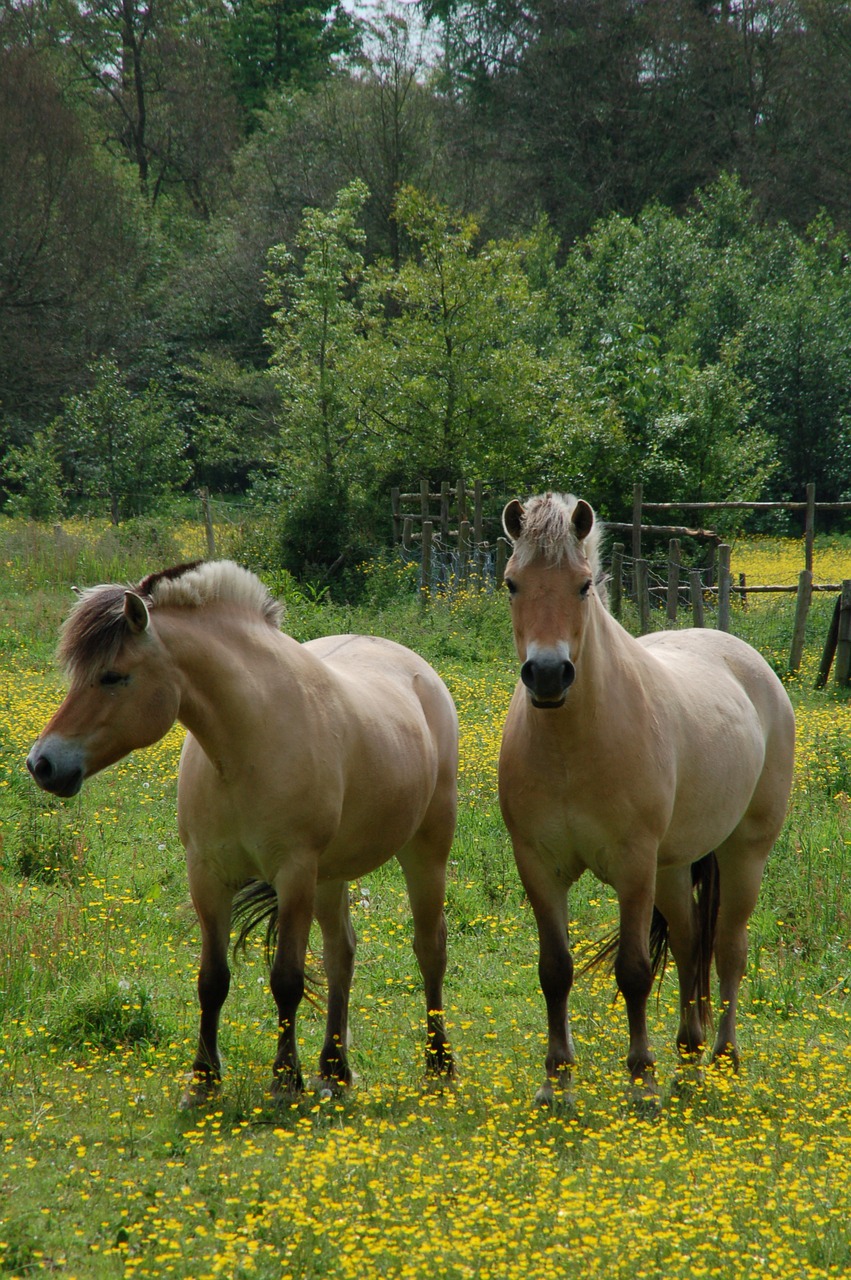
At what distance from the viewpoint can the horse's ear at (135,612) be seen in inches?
148

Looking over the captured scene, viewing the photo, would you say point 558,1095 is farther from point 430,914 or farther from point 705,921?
point 705,921

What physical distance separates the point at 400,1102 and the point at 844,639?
31.6 ft

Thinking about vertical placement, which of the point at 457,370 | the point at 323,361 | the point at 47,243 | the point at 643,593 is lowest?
the point at 643,593

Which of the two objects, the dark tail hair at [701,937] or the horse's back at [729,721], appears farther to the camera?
the dark tail hair at [701,937]

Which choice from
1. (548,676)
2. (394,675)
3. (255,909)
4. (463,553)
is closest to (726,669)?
(394,675)

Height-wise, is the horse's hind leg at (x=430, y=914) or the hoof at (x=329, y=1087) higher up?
the horse's hind leg at (x=430, y=914)

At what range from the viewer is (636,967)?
426 cm

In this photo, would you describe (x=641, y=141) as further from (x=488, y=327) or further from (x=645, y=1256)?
(x=645, y=1256)

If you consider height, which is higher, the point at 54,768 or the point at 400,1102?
the point at 54,768

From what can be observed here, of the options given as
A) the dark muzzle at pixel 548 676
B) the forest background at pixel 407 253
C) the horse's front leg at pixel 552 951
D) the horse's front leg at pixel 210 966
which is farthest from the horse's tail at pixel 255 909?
the forest background at pixel 407 253

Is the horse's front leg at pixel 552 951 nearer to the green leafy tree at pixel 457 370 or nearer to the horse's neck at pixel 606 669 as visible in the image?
the horse's neck at pixel 606 669

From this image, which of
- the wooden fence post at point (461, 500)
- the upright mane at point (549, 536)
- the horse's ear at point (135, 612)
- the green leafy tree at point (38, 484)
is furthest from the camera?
the green leafy tree at point (38, 484)

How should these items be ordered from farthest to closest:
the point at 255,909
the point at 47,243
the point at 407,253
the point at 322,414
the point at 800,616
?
the point at 47,243 < the point at 407,253 < the point at 322,414 < the point at 800,616 < the point at 255,909

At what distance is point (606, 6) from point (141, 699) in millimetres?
37009
